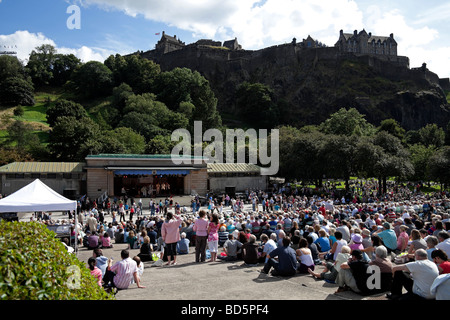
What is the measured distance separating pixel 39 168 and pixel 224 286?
33.0 meters

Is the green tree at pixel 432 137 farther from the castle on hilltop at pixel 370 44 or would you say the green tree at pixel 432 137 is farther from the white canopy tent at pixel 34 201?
the white canopy tent at pixel 34 201

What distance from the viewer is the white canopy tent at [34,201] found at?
1160cm

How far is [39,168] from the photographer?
34562mm

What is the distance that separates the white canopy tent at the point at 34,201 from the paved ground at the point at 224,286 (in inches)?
183

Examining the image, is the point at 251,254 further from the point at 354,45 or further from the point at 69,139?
the point at 354,45

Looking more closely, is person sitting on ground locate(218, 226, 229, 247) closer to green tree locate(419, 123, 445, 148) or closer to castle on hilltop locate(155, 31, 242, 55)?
green tree locate(419, 123, 445, 148)

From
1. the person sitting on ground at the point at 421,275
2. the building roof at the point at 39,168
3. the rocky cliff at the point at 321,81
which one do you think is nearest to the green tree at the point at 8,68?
the rocky cliff at the point at 321,81

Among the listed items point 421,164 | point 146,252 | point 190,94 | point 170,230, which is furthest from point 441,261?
point 190,94

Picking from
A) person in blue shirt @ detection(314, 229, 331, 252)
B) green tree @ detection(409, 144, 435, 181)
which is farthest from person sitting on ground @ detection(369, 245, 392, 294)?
green tree @ detection(409, 144, 435, 181)

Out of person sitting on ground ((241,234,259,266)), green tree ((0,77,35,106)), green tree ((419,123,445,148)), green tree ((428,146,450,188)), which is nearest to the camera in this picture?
person sitting on ground ((241,234,259,266))

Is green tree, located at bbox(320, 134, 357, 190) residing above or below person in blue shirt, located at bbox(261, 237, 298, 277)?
Answer: above

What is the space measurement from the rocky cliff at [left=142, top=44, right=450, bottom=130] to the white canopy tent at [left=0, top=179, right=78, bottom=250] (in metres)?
77.2

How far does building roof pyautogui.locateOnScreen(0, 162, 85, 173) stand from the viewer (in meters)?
33.4
